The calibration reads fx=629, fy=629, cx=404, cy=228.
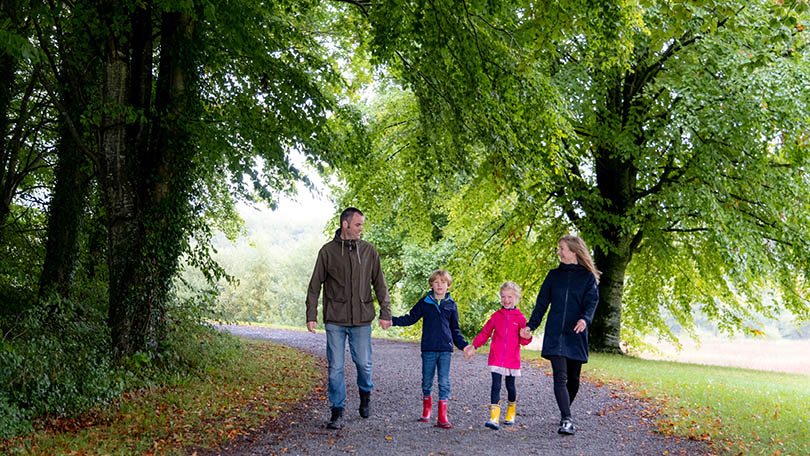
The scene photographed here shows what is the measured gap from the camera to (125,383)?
7402mm

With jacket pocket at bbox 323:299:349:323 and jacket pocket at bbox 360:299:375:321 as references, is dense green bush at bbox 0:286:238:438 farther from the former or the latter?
jacket pocket at bbox 360:299:375:321

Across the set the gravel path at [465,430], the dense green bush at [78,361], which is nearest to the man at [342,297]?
the gravel path at [465,430]

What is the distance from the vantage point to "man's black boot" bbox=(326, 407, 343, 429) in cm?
643

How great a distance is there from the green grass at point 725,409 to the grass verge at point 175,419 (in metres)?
4.69

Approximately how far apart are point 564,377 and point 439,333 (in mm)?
1337

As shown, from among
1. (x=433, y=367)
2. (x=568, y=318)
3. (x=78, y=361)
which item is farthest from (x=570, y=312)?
(x=78, y=361)

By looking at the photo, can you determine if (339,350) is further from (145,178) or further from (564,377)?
(145,178)

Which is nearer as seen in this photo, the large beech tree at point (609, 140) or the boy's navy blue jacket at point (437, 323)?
the boy's navy blue jacket at point (437, 323)

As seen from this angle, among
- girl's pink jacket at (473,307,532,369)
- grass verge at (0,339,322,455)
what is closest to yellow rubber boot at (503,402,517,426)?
girl's pink jacket at (473,307,532,369)

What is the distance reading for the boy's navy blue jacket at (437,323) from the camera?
662 centimetres

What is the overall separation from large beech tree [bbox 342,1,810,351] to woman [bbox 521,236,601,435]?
298 centimetres

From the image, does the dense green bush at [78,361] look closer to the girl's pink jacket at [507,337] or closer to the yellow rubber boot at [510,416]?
the girl's pink jacket at [507,337]

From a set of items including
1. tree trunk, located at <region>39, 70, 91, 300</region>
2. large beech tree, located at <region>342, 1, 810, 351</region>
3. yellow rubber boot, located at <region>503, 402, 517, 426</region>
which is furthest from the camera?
tree trunk, located at <region>39, 70, 91, 300</region>

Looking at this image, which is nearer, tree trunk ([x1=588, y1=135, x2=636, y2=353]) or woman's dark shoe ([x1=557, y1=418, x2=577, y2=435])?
woman's dark shoe ([x1=557, y1=418, x2=577, y2=435])
